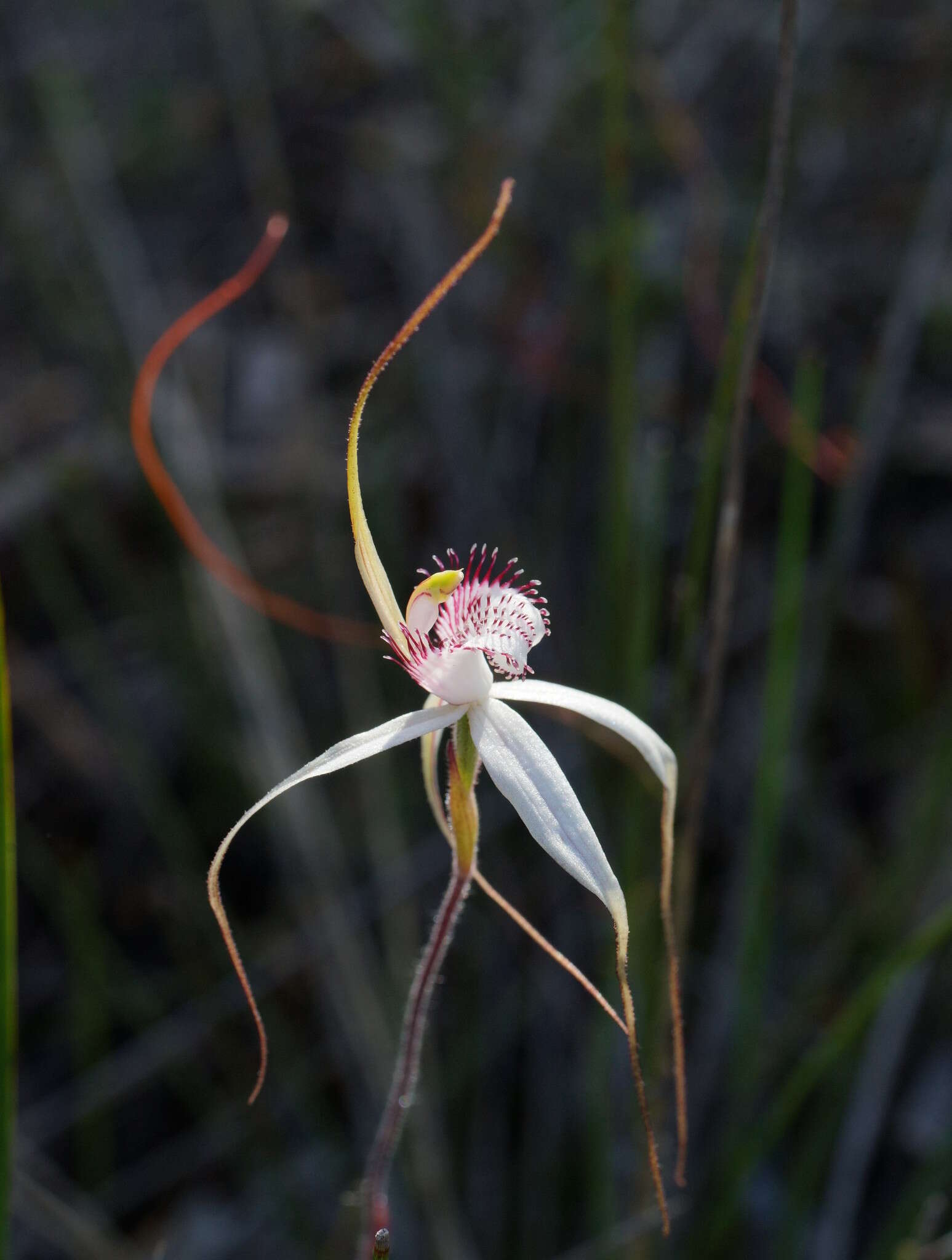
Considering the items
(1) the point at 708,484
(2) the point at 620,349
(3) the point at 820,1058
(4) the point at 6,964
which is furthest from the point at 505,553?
(4) the point at 6,964

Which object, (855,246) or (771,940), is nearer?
(771,940)

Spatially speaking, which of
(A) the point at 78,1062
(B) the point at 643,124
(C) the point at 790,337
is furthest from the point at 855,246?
(A) the point at 78,1062

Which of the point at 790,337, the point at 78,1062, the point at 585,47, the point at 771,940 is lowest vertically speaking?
the point at 771,940

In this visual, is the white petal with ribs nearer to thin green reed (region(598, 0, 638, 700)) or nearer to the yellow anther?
the yellow anther

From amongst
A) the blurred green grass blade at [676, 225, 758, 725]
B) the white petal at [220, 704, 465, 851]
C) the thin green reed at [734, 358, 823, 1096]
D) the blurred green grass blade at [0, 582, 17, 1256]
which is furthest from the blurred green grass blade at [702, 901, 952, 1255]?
the blurred green grass blade at [0, 582, 17, 1256]

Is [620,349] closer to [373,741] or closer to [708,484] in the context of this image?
[708,484]

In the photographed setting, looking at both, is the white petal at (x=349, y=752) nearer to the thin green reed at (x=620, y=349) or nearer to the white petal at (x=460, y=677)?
the white petal at (x=460, y=677)

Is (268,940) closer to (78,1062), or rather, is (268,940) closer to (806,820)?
(78,1062)
